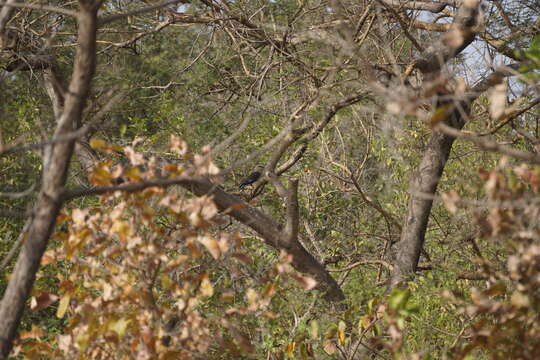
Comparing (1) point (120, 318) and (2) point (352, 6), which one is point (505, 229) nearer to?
(1) point (120, 318)

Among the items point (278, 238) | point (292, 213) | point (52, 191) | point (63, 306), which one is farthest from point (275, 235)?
point (52, 191)

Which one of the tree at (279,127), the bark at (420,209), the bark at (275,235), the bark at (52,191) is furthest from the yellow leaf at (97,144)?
the bark at (420,209)

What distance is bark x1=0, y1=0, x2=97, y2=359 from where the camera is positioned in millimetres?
2014

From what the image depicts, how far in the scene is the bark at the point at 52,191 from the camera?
201 cm

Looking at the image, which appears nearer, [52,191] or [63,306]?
[52,191]

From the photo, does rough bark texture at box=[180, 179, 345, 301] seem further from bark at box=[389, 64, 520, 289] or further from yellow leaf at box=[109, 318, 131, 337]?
yellow leaf at box=[109, 318, 131, 337]

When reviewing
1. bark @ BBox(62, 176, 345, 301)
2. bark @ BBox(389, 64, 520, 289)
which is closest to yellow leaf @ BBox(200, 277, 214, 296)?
bark @ BBox(62, 176, 345, 301)

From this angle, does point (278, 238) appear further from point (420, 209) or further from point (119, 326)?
point (119, 326)

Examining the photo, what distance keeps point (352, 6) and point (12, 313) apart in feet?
12.9

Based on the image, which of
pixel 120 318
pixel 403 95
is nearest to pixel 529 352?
pixel 403 95

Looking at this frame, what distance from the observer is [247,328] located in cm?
428

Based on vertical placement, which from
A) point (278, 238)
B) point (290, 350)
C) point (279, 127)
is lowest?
point (279, 127)

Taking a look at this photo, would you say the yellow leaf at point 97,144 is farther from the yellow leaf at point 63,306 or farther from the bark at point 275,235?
the bark at point 275,235

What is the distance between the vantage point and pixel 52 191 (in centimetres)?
203
